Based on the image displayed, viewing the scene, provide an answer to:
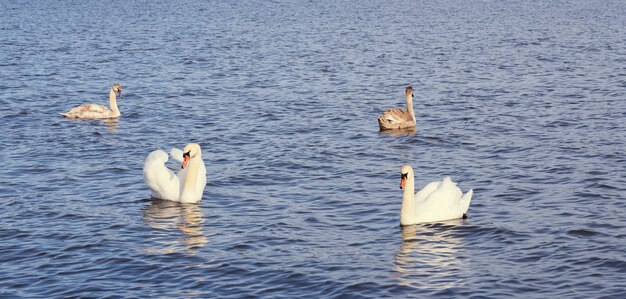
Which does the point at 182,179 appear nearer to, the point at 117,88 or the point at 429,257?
the point at 429,257

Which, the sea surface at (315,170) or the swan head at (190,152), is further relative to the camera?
the swan head at (190,152)

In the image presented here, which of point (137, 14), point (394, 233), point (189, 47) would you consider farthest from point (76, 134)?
point (137, 14)

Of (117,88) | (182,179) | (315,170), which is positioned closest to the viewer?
(182,179)

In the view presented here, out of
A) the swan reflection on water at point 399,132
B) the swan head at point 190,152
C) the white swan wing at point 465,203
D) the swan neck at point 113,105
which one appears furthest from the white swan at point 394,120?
the white swan wing at point 465,203

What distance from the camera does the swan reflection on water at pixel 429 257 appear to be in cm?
1566

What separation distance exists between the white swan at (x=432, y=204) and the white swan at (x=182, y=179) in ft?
13.3

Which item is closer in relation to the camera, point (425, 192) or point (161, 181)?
point (425, 192)

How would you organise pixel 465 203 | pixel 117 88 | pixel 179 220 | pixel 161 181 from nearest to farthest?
pixel 465 203 → pixel 179 220 → pixel 161 181 → pixel 117 88

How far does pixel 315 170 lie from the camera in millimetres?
23672

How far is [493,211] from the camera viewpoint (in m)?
19.6

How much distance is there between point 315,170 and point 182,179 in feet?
12.4

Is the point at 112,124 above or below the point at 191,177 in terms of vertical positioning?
above

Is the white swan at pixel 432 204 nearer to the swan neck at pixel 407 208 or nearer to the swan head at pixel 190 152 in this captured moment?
the swan neck at pixel 407 208

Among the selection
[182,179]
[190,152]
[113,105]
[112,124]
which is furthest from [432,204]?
[113,105]
